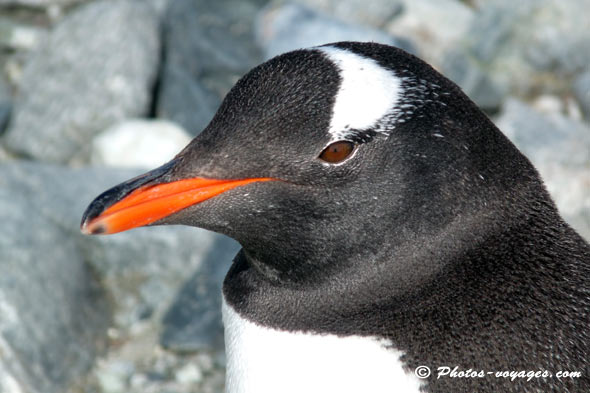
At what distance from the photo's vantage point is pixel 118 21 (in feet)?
20.6

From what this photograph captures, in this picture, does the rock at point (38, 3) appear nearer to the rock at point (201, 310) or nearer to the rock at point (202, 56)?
the rock at point (202, 56)

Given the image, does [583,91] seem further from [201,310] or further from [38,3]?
[38,3]

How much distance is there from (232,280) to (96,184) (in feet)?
8.43

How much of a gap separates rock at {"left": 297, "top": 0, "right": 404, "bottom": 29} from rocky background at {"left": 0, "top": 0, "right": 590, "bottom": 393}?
0.01 metres

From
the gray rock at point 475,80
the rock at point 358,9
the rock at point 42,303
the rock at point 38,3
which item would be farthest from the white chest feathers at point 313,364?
the rock at point 38,3

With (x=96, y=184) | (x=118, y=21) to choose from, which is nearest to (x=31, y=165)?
(x=96, y=184)

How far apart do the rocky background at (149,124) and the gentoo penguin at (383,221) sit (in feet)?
7.06

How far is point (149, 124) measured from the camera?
19.1ft

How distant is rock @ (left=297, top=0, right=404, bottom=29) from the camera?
6355 mm

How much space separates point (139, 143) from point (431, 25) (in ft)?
7.72

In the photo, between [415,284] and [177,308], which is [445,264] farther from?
[177,308]

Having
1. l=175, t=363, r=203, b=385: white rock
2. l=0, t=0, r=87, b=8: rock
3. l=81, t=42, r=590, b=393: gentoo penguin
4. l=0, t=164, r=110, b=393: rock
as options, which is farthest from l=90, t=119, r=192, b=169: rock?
l=81, t=42, r=590, b=393: gentoo penguin

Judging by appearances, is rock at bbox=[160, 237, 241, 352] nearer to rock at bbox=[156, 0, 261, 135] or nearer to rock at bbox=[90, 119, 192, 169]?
A: rock at bbox=[90, 119, 192, 169]

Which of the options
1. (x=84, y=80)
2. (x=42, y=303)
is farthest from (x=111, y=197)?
(x=84, y=80)
